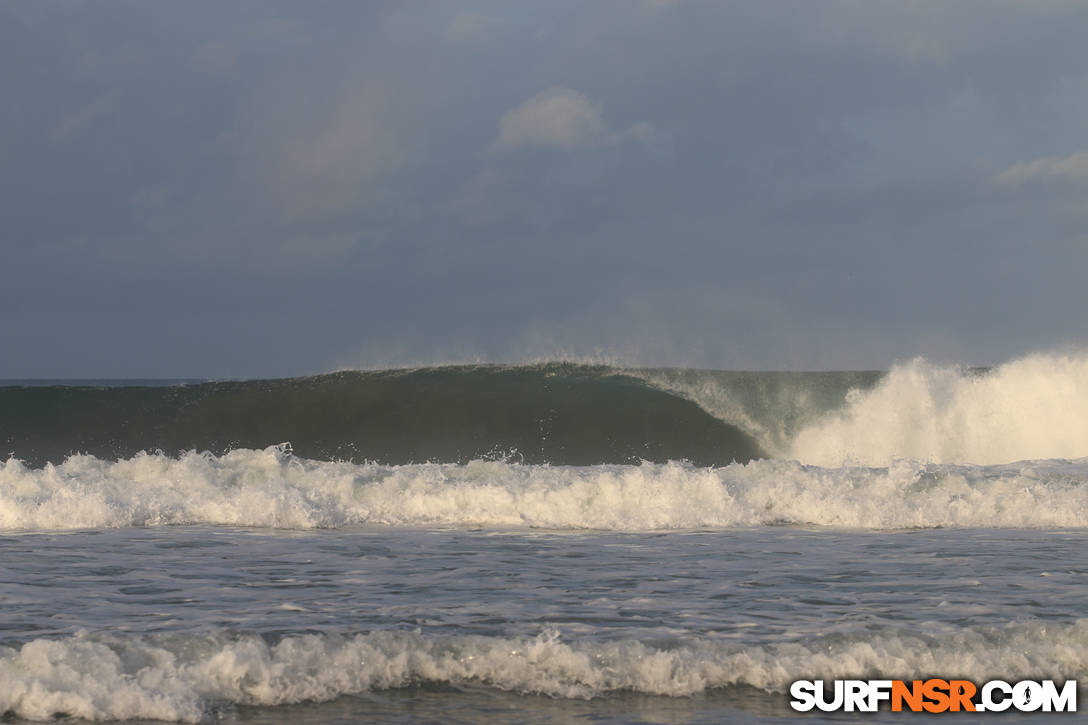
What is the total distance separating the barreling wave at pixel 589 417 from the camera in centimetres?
1731

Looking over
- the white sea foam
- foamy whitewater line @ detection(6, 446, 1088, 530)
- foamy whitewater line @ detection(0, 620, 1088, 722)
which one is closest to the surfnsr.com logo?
foamy whitewater line @ detection(0, 620, 1088, 722)

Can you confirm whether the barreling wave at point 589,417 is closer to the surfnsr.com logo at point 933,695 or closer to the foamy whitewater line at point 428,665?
the foamy whitewater line at point 428,665

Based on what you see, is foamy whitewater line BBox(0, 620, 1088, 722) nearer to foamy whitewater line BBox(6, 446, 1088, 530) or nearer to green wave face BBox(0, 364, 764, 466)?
foamy whitewater line BBox(6, 446, 1088, 530)

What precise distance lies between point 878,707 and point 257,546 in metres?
5.74

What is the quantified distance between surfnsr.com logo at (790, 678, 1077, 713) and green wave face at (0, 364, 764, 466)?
37.9 feet

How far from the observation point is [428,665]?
5496mm

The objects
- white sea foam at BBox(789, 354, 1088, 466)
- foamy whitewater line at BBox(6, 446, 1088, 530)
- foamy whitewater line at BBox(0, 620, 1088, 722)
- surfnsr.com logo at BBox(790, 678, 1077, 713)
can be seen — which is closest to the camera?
foamy whitewater line at BBox(0, 620, 1088, 722)

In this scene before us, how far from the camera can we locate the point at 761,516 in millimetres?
11141

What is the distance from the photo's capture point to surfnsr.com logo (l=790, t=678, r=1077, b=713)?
5129 millimetres

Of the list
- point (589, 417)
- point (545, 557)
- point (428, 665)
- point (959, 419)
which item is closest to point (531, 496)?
point (545, 557)

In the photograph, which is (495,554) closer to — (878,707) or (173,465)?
(878,707)

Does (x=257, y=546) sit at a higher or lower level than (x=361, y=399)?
lower

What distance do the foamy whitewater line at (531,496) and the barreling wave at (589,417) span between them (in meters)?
4.11

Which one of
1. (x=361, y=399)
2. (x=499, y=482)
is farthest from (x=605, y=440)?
(x=499, y=482)
